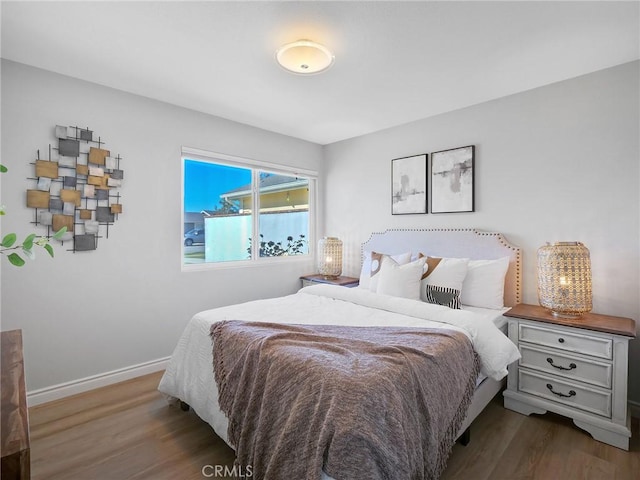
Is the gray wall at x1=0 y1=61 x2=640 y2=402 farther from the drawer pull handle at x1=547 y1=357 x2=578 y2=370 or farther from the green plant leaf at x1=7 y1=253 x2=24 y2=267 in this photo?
the green plant leaf at x1=7 y1=253 x2=24 y2=267

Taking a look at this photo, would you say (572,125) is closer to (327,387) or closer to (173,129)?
(327,387)

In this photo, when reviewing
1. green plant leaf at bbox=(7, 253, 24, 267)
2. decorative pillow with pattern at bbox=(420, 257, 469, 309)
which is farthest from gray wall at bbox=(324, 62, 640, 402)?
green plant leaf at bbox=(7, 253, 24, 267)

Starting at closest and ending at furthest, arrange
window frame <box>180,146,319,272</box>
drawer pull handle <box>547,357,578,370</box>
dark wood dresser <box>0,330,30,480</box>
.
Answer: dark wood dresser <box>0,330,30,480</box> → drawer pull handle <box>547,357,578,370</box> → window frame <box>180,146,319,272</box>

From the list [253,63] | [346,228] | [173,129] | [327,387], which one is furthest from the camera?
[346,228]

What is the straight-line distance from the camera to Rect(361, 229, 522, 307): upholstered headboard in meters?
2.73

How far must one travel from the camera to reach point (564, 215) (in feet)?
8.27

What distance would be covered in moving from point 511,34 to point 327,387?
7.24 ft

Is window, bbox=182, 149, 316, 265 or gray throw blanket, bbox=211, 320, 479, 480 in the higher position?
window, bbox=182, 149, 316, 265

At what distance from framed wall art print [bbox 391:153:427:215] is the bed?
0.97 feet

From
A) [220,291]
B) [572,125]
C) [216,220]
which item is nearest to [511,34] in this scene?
[572,125]

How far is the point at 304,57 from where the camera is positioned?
2.04 metres

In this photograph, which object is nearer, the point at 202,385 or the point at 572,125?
the point at 202,385

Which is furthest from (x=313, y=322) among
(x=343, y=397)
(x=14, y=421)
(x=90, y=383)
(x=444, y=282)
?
(x=90, y=383)

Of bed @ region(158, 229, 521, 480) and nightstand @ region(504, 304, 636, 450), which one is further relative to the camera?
nightstand @ region(504, 304, 636, 450)
